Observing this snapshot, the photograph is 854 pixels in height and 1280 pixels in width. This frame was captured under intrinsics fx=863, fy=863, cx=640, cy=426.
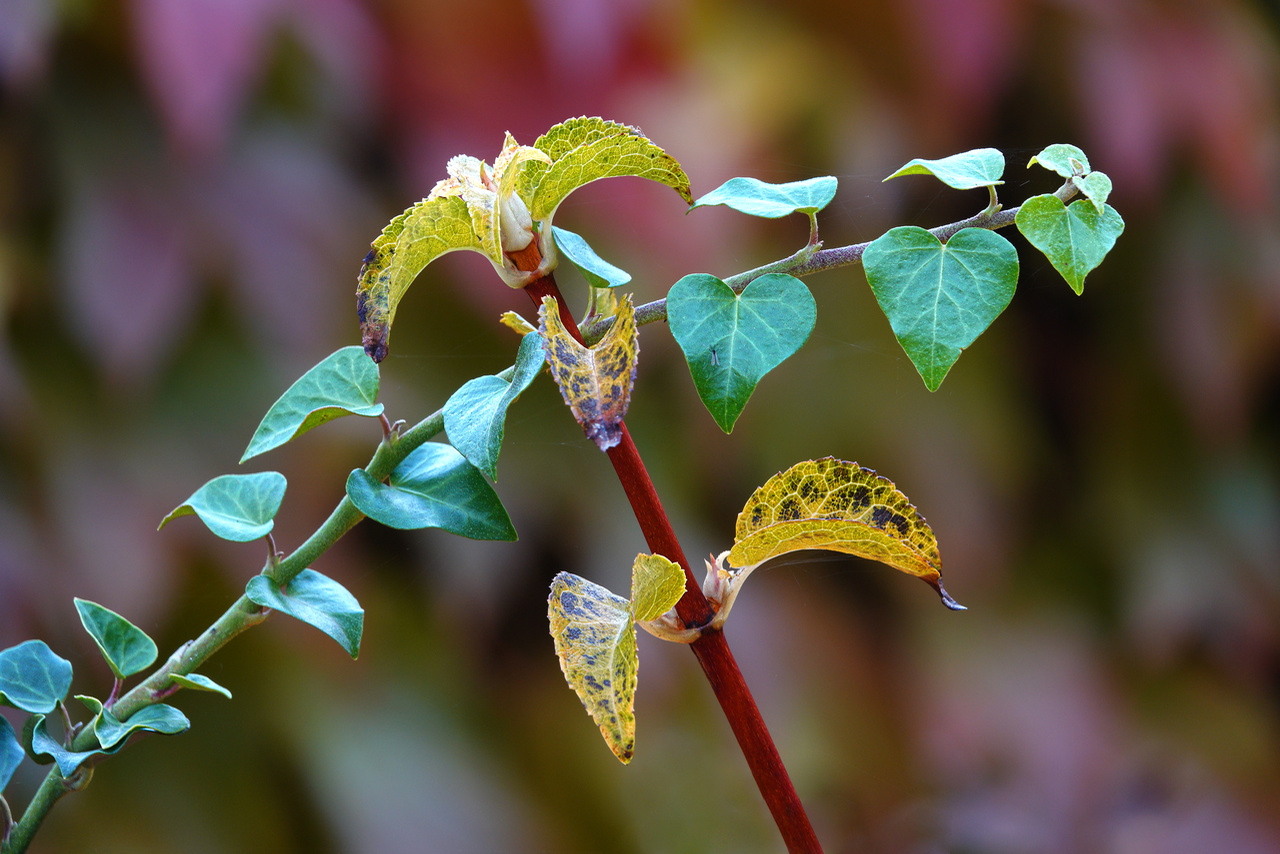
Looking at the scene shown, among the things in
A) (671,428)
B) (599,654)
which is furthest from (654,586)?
(671,428)

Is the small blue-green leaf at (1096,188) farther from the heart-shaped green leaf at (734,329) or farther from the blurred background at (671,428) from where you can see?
the blurred background at (671,428)

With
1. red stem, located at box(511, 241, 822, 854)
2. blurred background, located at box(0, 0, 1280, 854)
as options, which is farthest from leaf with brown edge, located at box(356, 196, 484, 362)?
blurred background, located at box(0, 0, 1280, 854)

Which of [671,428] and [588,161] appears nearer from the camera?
[588,161]

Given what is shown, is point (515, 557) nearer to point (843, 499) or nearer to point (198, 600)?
point (198, 600)

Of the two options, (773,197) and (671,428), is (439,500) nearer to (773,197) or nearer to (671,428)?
(773,197)

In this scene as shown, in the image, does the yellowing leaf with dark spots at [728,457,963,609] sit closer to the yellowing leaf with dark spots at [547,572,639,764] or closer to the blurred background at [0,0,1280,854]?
the yellowing leaf with dark spots at [547,572,639,764]
